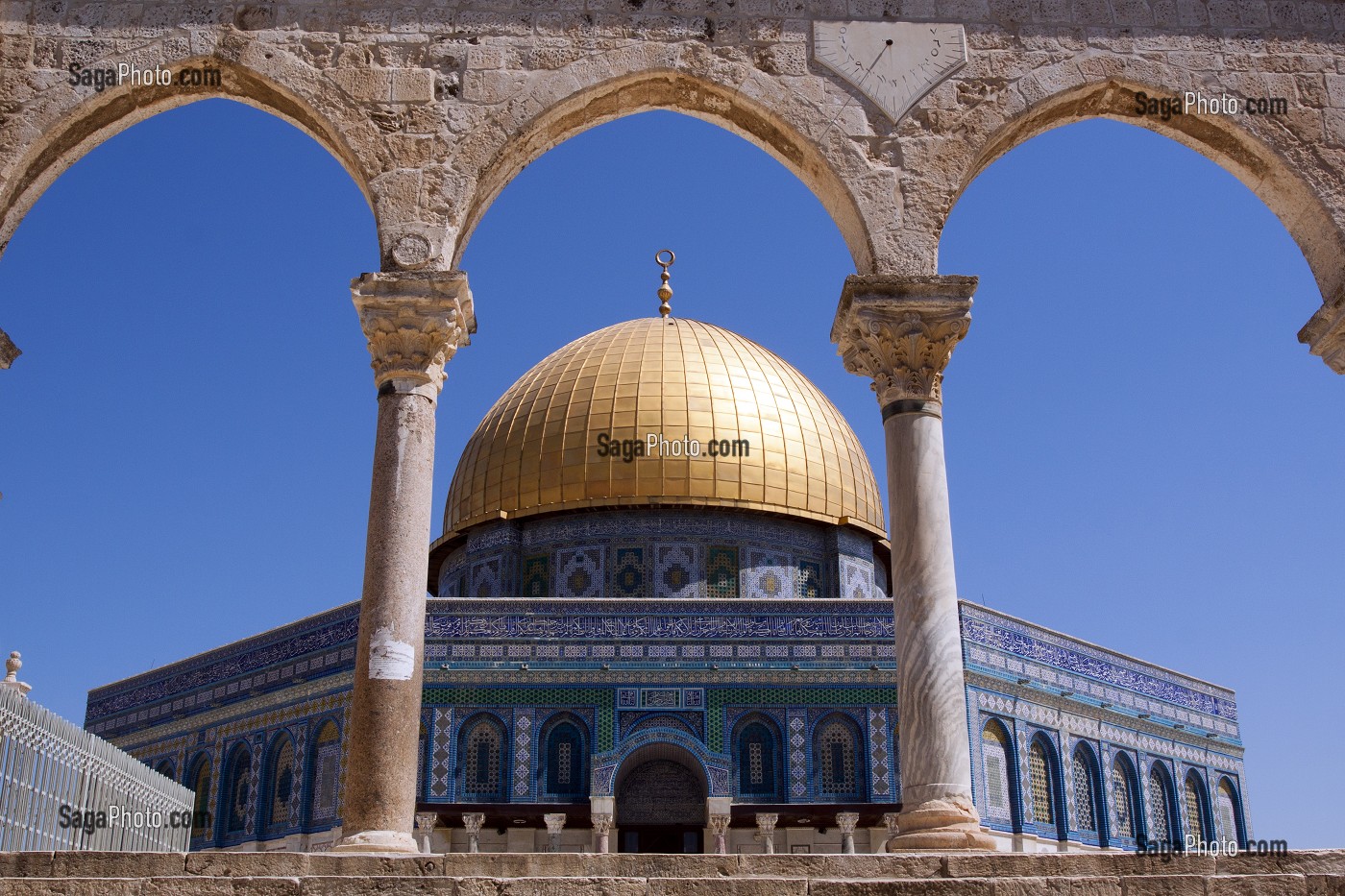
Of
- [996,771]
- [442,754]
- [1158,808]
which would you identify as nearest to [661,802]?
[442,754]

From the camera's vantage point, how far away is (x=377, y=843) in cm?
607

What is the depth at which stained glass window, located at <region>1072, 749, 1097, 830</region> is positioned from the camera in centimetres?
1817

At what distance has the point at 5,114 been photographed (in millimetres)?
7383

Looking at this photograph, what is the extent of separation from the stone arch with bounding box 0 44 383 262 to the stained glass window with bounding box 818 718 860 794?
443 inches

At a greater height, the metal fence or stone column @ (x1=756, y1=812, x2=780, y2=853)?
stone column @ (x1=756, y1=812, x2=780, y2=853)

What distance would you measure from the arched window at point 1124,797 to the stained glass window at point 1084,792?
1.15 feet

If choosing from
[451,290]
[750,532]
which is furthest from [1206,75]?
[750,532]

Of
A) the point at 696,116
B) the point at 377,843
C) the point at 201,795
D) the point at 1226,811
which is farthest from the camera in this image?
the point at 1226,811

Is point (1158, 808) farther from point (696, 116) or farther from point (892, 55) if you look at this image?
point (696, 116)

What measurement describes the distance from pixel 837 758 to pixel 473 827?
4330 mm

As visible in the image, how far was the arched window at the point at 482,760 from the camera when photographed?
1656 centimetres

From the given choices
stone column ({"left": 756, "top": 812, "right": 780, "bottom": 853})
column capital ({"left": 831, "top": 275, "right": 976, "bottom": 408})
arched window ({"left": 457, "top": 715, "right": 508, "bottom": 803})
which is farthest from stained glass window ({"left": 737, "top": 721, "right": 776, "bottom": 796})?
column capital ({"left": 831, "top": 275, "right": 976, "bottom": 408})

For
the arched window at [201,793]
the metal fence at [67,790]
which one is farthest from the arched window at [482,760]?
the metal fence at [67,790]

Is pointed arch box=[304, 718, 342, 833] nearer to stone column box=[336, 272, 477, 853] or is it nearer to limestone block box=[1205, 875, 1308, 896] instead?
stone column box=[336, 272, 477, 853]
